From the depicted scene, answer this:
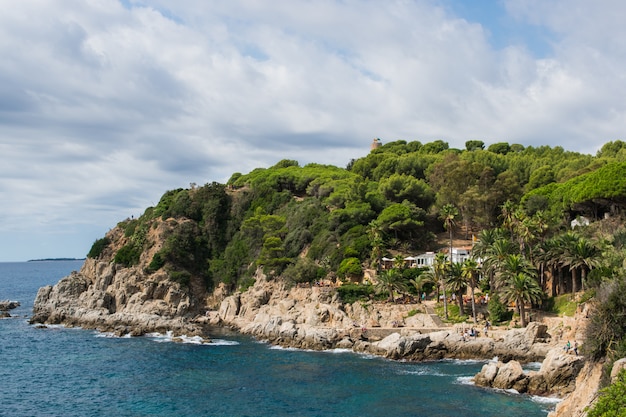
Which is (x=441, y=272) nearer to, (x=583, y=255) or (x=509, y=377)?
(x=583, y=255)

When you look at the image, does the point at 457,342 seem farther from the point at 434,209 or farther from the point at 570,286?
the point at 434,209

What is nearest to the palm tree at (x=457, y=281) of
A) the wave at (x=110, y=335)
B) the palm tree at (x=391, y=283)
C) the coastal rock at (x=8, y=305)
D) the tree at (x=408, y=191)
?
the palm tree at (x=391, y=283)

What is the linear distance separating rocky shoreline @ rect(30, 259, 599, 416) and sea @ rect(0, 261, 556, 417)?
2034 millimetres

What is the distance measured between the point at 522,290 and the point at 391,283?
51.2ft

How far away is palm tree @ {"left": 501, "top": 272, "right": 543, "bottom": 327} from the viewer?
53.1 meters

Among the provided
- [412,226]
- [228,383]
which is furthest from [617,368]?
[412,226]

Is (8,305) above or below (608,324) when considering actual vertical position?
below

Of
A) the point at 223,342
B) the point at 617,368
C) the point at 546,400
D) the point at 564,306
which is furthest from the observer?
the point at 223,342

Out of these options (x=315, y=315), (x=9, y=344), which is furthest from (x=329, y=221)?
(x=9, y=344)

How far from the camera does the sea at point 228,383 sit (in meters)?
36.8

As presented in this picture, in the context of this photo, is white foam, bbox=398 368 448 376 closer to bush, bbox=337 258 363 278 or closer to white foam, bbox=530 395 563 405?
white foam, bbox=530 395 563 405

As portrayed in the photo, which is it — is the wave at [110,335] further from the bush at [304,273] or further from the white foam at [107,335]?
the bush at [304,273]

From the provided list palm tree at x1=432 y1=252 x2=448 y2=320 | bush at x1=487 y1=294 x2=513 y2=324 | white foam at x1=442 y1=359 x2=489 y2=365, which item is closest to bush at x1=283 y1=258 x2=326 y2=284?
palm tree at x1=432 y1=252 x2=448 y2=320

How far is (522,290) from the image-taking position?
53.2 meters
